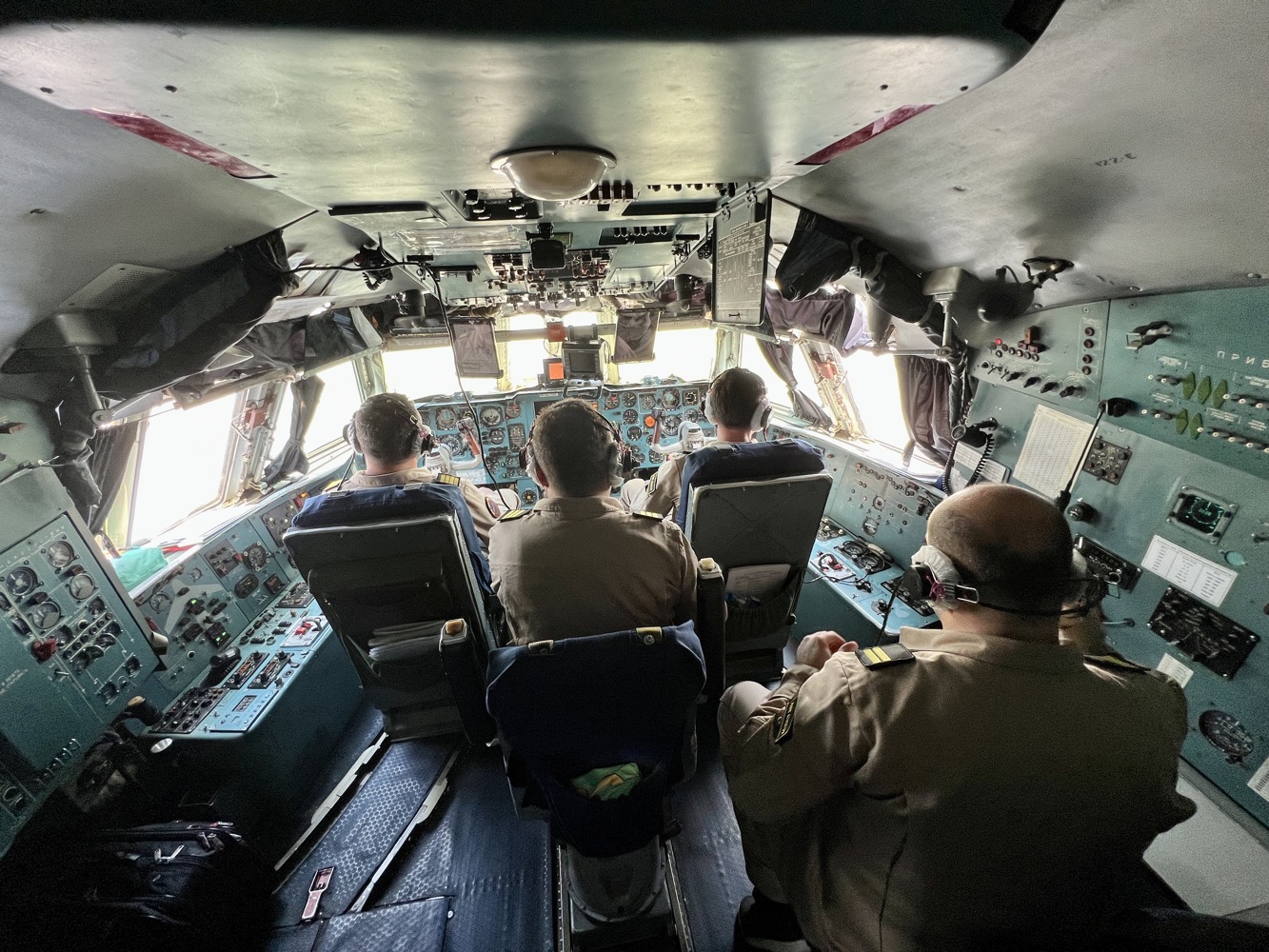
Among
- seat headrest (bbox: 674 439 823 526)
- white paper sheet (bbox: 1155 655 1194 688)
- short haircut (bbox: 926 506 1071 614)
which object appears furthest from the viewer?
seat headrest (bbox: 674 439 823 526)

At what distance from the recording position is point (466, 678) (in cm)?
171

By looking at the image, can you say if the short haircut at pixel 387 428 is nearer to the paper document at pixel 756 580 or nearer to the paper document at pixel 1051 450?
the paper document at pixel 756 580

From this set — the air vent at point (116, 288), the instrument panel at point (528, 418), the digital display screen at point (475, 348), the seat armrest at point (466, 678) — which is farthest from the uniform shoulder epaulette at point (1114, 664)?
the digital display screen at point (475, 348)

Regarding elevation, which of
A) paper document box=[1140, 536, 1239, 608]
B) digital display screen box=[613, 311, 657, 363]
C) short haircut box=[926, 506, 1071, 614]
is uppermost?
digital display screen box=[613, 311, 657, 363]

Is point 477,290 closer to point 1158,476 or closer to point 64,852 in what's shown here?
point 64,852

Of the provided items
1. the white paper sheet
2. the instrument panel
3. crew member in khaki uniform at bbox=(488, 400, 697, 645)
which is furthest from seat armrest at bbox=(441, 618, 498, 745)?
the instrument panel

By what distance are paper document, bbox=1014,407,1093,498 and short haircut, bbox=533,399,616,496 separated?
2.09 metres

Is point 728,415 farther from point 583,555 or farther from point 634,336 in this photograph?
point 634,336

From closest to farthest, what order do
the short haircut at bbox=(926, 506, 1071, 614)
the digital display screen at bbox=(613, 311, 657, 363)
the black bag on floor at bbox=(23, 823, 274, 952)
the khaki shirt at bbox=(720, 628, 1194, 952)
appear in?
the khaki shirt at bbox=(720, 628, 1194, 952) → the short haircut at bbox=(926, 506, 1071, 614) → the black bag on floor at bbox=(23, 823, 274, 952) → the digital display screen at bbox=(613, 311, 657, 363)

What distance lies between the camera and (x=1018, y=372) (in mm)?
2410

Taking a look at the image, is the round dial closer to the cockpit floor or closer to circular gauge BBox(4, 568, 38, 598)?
circular gauge BBox(4, 568, 38, 598)

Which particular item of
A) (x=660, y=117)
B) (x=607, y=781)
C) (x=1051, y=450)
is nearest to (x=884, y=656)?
(x=607, y=781)

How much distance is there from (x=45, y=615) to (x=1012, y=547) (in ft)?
10.6

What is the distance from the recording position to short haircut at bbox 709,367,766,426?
255cm
